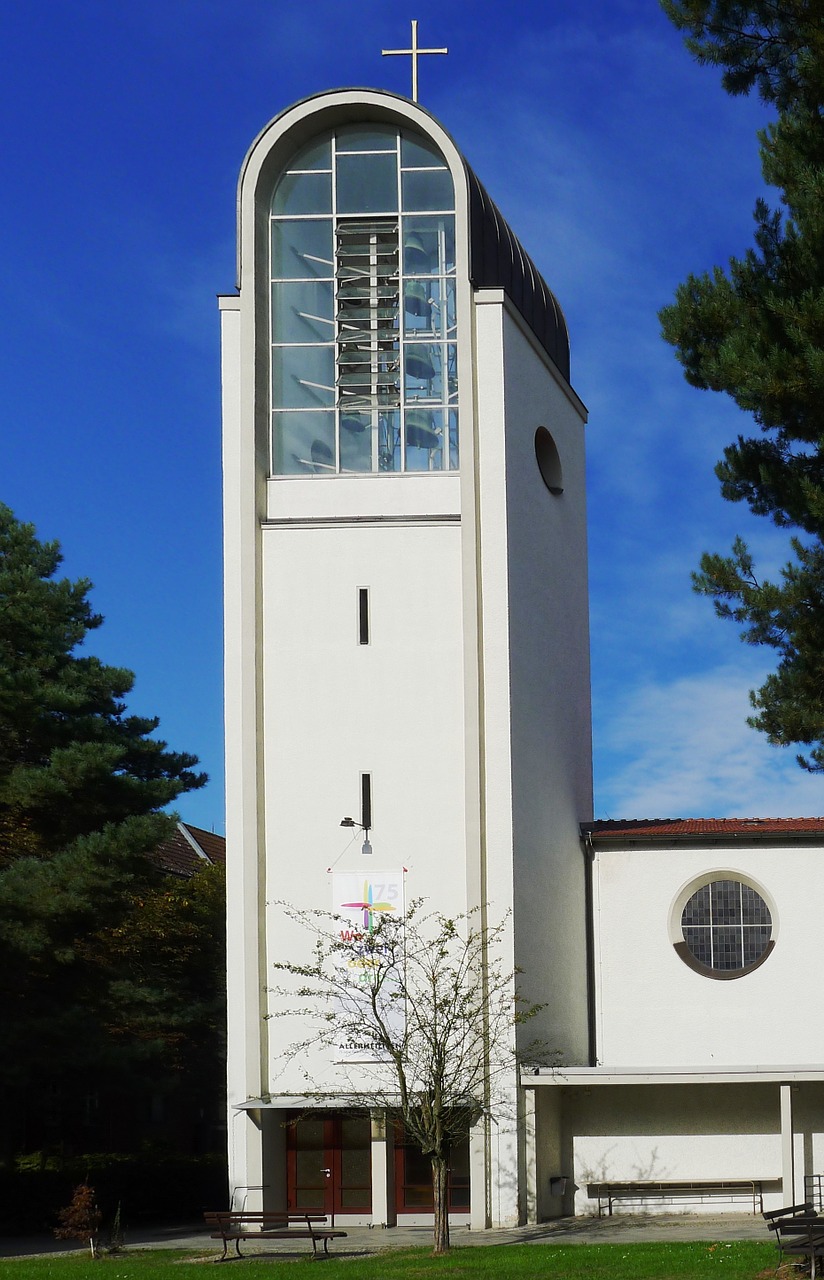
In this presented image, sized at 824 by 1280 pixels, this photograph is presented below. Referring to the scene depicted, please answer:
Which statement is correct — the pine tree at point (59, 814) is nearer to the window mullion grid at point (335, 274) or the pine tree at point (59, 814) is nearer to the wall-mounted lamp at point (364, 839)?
the wall-mounted lamp at point (364, 839)

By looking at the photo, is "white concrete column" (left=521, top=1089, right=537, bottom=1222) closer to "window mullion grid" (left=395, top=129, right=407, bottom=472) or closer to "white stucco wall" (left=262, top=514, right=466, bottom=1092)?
"white stucco wall" (left=262, top=514, right=466, bottom=1092)

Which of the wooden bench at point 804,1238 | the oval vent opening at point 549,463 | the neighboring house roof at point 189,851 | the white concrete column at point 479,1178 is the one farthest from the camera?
the neighboring house roof at point 189,851

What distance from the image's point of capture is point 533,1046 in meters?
23.4

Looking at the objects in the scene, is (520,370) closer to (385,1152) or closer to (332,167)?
(332,167)

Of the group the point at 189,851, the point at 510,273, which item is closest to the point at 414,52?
the point at 510,273

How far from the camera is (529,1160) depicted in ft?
74.3

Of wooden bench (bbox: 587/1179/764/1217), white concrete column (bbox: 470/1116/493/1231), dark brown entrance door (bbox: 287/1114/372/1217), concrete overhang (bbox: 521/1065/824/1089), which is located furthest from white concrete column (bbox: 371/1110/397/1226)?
wooden bench (bbox: 587/1179/764/1217)

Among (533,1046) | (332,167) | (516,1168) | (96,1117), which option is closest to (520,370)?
(332,167)

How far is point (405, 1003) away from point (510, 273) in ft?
39.0

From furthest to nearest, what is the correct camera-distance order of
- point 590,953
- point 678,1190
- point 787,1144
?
point 590,953 < point 678,1190 < point 787,1144

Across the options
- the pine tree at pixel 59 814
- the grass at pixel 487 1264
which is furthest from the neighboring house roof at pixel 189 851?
the grass at pixel 487 1264

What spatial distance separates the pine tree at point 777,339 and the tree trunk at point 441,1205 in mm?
7285

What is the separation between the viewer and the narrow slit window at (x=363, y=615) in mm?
24078

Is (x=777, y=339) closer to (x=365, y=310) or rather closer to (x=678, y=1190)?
(x=365, y=310)
